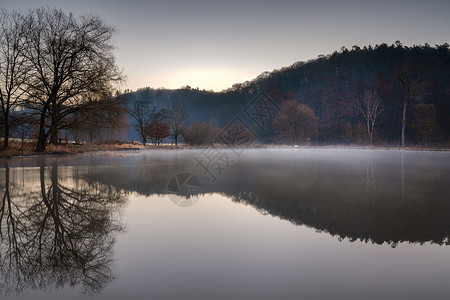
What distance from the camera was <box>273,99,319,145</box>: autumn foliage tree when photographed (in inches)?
2425

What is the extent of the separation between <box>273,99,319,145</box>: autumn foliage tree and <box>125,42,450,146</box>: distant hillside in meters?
9.46

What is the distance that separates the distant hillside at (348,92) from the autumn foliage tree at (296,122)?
9456 mm

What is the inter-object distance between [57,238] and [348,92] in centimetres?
7936

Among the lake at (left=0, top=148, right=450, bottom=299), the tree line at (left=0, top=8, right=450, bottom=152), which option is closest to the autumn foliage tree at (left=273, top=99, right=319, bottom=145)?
the tree line at (left=0, top=8, right=450, bottom=152)

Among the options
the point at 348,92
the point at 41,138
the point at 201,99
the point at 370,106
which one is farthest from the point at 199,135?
the point at 201,99

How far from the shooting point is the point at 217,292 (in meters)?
2.51

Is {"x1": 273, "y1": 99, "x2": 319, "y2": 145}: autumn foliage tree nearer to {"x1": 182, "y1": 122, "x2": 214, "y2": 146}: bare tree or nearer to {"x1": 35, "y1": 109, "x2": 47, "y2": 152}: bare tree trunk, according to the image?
{"x1": 182, "y1": 122, "x2": 214, "y2": 146}: bare tree

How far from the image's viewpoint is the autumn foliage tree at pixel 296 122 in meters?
61.6

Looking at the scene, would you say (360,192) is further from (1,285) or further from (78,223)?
(1,285)

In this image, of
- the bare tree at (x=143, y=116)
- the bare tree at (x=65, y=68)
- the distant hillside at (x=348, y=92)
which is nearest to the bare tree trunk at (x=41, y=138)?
the bare tree at (x=65, y=68)

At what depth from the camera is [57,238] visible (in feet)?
12.4

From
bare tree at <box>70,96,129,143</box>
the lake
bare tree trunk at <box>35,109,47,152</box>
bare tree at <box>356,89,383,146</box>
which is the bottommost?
the lake

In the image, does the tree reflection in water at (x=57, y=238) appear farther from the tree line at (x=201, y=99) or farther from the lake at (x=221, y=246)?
the tree line at (x=201, y=99)

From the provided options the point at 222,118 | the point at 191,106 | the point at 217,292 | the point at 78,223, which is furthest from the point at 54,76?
the point at 191,106
